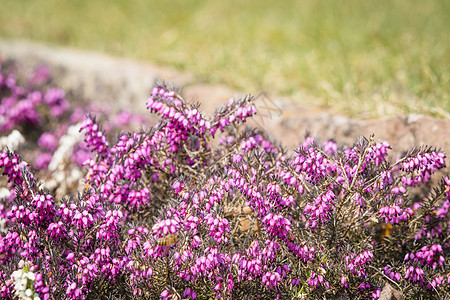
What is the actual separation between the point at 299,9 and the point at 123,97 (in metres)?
4.03

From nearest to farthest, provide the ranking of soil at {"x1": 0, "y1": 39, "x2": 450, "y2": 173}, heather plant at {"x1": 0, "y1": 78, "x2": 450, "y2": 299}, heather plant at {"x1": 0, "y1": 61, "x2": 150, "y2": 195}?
heather plant at {"x1": 0, "y1": 78, "x2": 450, "y2": 299} → soil at {"x1": 0, "y1": 39, "x2": 450, "y2": 173} → heather plant at {"x1": 0, "y1": 61, "x2": 150, "y2": 195}

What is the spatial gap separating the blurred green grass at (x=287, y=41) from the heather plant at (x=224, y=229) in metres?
1.80

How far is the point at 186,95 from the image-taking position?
19.1 feet

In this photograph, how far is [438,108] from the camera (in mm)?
4035

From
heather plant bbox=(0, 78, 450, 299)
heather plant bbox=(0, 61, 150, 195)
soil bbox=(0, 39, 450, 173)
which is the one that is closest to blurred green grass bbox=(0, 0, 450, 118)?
soil bbox=(0, 39, 450, 173)

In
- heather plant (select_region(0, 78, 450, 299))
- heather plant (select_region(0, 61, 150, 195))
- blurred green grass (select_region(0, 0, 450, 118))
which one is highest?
blurred green grass (select_region(0, 0, 450, 118))

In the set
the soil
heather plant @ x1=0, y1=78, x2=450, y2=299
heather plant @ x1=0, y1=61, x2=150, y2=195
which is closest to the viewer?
heather plant @ x1=0, y1=78, x2=450, y2=299

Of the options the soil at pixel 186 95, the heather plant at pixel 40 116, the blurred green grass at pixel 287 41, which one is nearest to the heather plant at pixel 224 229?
the soil at pixel 186 95

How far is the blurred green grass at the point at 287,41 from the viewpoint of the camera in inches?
198

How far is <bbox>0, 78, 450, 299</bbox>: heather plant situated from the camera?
8.11 ft

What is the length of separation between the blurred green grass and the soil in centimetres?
28

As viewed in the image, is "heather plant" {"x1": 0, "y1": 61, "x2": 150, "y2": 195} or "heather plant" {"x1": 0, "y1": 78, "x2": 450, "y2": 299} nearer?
"heather plant" {"x1": 0, "y1": 78, "x2": 450, "y2": 299}

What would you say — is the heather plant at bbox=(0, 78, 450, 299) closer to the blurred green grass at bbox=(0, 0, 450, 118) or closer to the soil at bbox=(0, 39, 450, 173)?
the soil at bbox=(0, 39, 450, 173)

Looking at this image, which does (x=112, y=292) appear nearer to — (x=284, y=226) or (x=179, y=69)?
(x=284, y=226)
